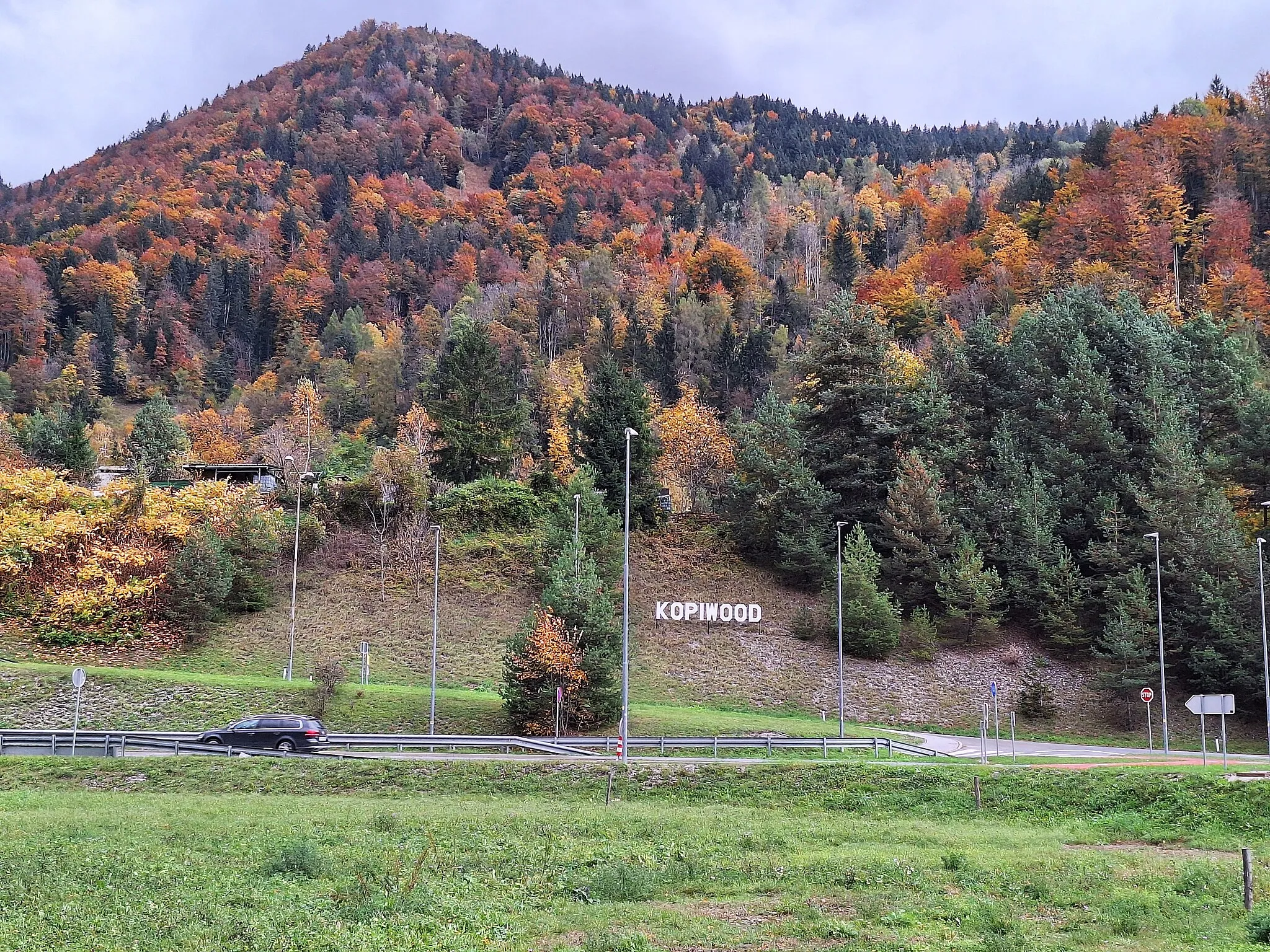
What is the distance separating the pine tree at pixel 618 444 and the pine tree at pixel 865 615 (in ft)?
52.3

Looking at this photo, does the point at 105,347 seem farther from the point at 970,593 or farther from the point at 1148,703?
the point at 1148,703

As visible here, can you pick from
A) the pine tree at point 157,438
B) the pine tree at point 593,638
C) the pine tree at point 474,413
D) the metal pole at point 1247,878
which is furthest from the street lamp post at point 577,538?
the pine tree at point 157,438

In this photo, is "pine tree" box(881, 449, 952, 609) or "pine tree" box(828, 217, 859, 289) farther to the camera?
"pine tree" box(828, 217, 859, 289)

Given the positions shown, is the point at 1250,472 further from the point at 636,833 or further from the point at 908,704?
the point at 636,833

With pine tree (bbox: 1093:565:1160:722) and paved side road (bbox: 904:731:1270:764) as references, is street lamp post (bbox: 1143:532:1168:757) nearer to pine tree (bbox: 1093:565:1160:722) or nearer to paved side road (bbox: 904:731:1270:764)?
pine tree (bbox: 1093:565:1160:722)

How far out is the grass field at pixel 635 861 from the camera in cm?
1330

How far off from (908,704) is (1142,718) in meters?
11.0

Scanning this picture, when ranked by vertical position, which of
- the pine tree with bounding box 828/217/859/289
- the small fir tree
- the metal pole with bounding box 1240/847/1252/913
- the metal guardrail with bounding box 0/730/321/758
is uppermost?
the pine tree with bounding box 828/217/859/289

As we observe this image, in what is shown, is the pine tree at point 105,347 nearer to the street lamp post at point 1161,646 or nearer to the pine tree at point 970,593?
the pine tree at point 970,593

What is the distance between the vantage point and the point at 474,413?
77812 millimetres

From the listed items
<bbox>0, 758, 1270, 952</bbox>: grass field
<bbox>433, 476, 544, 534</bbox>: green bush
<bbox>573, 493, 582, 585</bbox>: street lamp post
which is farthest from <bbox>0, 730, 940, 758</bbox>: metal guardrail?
<bbox>433, 476, 544, 534</bbox>: green bush

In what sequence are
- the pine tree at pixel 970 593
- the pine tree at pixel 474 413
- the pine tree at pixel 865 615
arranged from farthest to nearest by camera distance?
1. the pine tree at pixel 474 413
2. the pine tree at pixel 970 593
3. the pine tree at pixel 865 615

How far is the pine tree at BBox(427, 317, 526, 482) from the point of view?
76688 mm

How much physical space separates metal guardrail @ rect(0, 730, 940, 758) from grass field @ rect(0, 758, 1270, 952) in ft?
13.2
